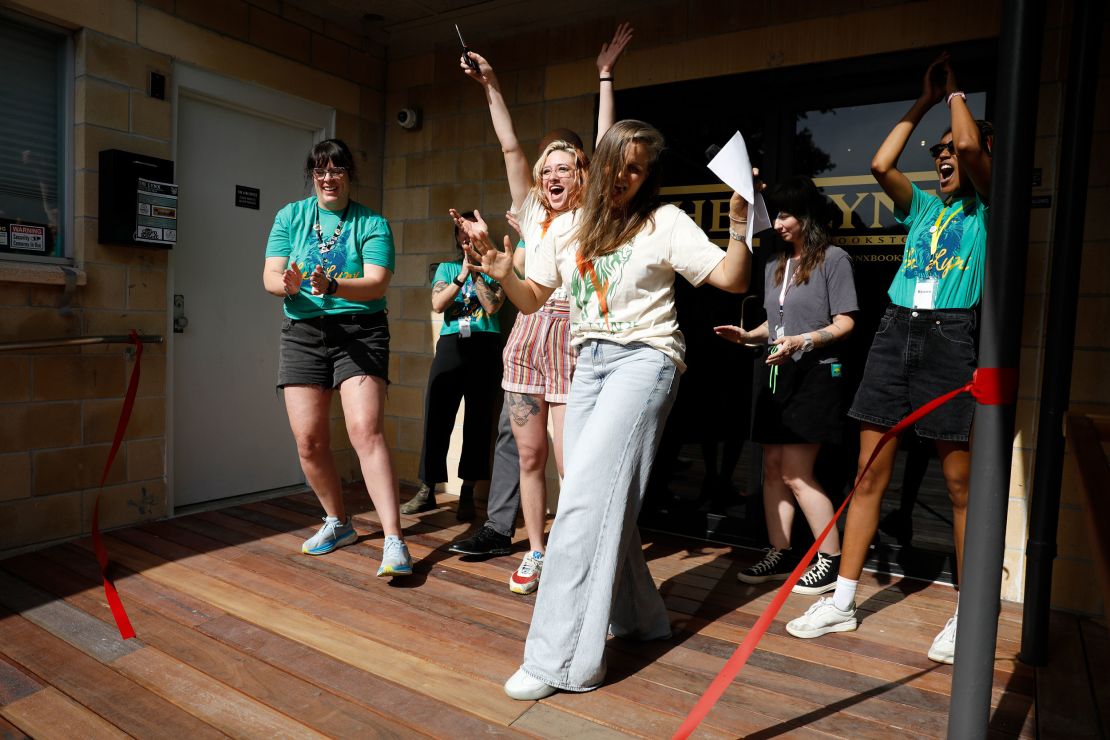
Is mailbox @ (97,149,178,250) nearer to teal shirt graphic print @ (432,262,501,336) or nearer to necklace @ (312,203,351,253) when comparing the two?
necklace @ (312,203,351,253)

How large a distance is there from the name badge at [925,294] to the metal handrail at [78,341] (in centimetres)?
343

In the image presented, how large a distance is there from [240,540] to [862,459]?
2.81m

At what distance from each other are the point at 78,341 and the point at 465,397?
73.0 inches

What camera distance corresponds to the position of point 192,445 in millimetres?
4109

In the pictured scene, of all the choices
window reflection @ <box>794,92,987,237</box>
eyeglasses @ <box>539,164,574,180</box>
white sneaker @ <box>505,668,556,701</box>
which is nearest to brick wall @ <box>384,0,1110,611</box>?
window reflection @ <box>794,92,987,237</box>

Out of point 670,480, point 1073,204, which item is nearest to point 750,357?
point 670,480

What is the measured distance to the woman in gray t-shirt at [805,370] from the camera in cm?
306

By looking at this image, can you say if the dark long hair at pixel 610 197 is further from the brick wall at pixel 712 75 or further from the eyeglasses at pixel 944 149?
the brick wall at pixel 712 75

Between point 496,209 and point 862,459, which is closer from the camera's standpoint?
point 862,459

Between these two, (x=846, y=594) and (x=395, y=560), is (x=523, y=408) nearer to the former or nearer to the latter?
(x=395, y=560)

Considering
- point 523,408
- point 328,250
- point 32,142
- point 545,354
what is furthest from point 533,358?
point 32,142

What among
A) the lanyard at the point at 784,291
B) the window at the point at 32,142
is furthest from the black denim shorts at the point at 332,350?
the lanyard at the point at 784,291

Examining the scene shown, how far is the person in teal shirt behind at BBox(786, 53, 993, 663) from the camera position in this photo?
2529mm

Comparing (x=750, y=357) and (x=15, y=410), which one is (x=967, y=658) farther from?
(x=15, y=410)
